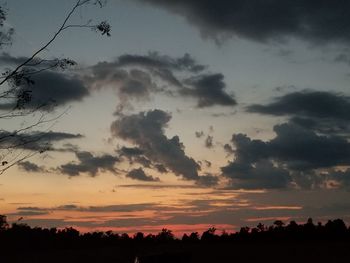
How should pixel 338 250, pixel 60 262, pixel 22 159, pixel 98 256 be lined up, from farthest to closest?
pixel 98 256 < pixel 60 262 < pixel 338 250 < pixel 22 159

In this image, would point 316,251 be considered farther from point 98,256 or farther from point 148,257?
point 148,257

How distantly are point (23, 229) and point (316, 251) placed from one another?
91.3 metres

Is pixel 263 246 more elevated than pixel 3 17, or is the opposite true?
pixel 3 17

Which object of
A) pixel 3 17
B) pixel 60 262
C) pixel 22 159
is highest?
pixel 3 17

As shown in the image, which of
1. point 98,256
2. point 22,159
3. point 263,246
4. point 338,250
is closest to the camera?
point 22,159

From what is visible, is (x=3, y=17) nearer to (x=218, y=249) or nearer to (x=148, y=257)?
(x=148, y=257)

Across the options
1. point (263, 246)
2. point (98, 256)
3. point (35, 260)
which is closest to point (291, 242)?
point (263, 246)

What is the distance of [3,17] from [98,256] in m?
94.9

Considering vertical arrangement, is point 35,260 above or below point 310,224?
below

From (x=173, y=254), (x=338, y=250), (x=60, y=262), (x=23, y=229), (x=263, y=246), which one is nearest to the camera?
(x=173, y=254)

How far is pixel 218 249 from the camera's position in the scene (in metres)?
91.1

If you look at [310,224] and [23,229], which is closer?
[310,224]

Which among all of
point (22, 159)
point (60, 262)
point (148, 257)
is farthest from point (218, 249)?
point (22, 159)

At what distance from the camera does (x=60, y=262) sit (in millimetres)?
96562
